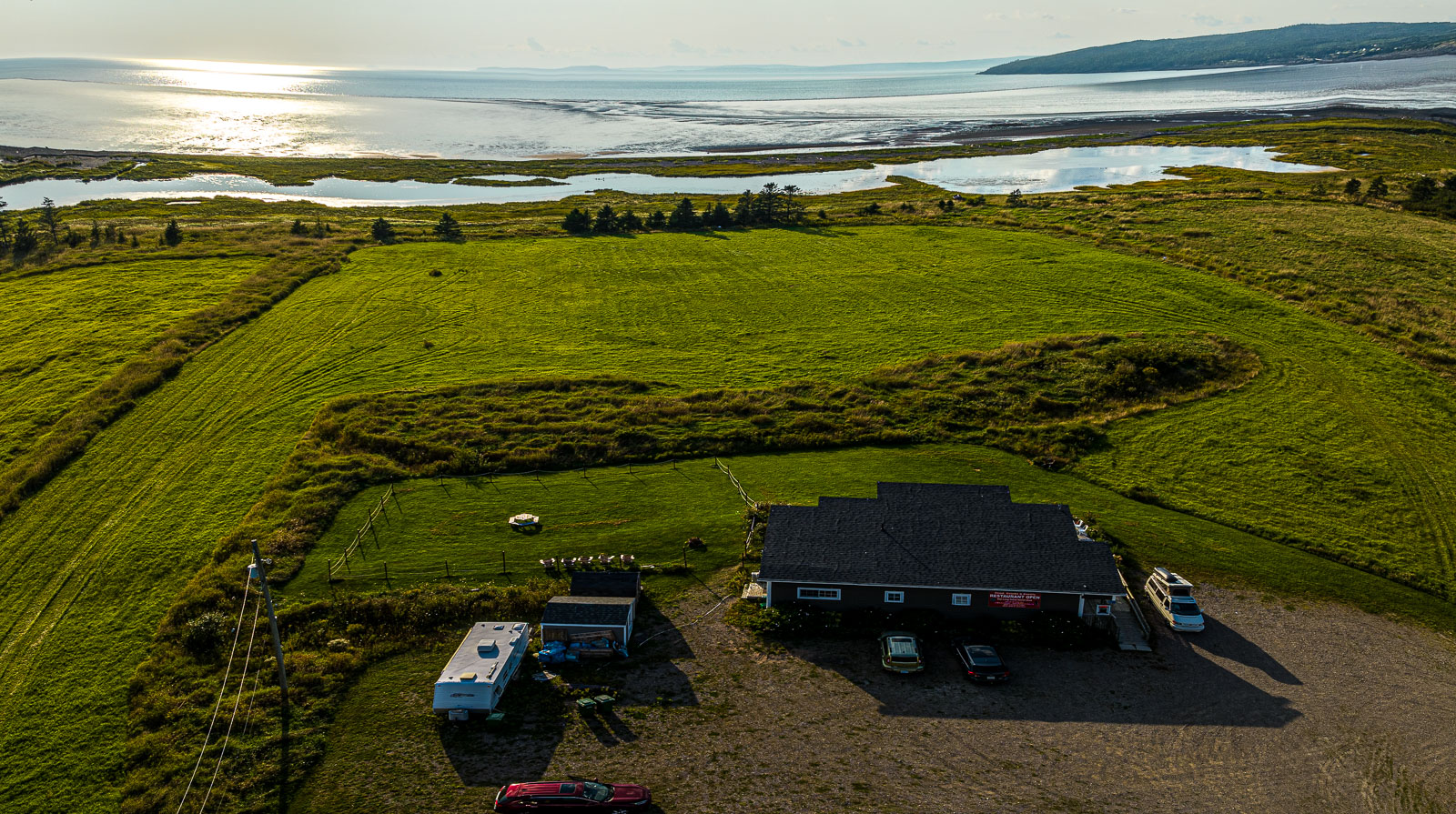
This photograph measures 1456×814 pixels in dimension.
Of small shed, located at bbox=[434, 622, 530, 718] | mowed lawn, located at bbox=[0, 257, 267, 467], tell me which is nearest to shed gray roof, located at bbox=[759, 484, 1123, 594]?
small shed, located at bbox=[434, 622, 530, 718]

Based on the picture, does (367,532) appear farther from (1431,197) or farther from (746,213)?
(1431,197)

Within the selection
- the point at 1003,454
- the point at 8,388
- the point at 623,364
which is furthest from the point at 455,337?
the point at 1003,454

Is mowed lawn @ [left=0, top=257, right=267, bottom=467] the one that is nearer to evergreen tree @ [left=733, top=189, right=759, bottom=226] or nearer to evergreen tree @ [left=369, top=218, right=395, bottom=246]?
evergreen tree @ [left=369, top=218, right=395, bottom=246]

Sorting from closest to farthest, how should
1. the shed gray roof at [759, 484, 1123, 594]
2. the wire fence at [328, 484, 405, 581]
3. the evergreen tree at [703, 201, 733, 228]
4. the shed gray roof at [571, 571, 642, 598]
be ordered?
the shed gray roof at [759, 484, 1123, 594] → the shed gray roof at [571, 571, 642, 598] → the wire fence at [328, 484, 405, 581] → the evergreen tree at [703, 201, 733, 228]

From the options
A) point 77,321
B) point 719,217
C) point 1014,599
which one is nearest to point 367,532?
point 1014,599

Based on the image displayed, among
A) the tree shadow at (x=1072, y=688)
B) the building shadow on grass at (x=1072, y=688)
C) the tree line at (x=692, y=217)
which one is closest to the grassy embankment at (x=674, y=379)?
the building shadow on grass at (x=1072, y=688)

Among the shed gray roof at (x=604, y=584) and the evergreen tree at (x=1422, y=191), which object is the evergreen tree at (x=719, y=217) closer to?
the shed gray roof at (x=604, y=584)
